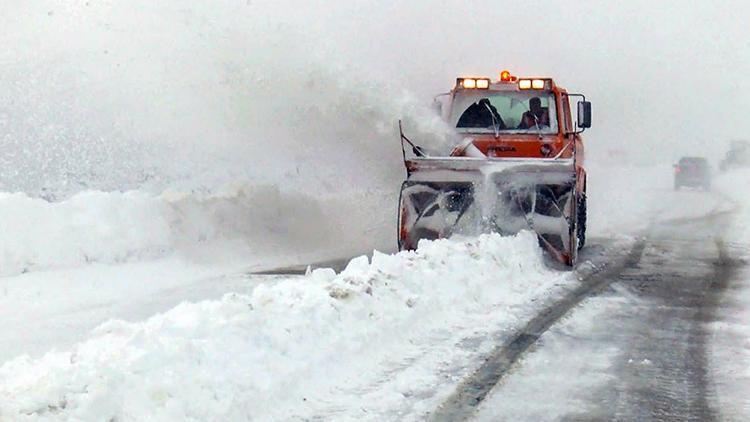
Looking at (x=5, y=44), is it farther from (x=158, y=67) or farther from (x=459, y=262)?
(x=459, y=262)

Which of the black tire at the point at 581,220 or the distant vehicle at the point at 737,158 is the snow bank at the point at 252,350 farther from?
the distant vehicle at the point at 737,158

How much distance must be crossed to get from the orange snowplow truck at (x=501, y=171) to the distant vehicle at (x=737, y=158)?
151 feet

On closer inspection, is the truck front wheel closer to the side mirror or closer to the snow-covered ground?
the side mirror

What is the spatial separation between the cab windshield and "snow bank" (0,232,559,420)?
193 inches

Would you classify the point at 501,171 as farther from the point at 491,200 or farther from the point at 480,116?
the point at 480,116

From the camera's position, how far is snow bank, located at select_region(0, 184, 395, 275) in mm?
10898

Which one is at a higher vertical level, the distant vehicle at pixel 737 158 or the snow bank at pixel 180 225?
the snow bank at pixel 180 225

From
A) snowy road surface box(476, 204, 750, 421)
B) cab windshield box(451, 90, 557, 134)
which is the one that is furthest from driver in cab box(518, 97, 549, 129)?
snowy road surface box(476, 204, 750, 421)

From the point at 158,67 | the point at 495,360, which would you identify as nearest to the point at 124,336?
the point at 495,360

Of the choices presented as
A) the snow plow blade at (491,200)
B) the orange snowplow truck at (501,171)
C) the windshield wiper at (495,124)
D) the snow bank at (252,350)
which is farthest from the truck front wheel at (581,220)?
the snow bank at (252,350)

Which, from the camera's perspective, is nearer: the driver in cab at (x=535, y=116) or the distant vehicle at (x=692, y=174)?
the driver in cab at (x=535, y=116)

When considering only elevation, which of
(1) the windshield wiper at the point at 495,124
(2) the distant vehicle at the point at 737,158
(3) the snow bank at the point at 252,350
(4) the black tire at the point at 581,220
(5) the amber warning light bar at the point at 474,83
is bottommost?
(2) the distant vehicle at the point at 737,158

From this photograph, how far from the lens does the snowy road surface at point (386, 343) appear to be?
4945mm

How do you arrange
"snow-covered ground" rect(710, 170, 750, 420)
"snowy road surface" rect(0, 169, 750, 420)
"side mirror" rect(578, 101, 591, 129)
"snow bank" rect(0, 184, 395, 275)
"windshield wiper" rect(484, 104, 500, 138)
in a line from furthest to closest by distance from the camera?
"windshield wiper" rect(484, 104, 500, 138) → "side mirror" rect(578, 101, 591, 129) → "snow bank" rect(0, 184, 395, 275) → "snow-covered ground" rect(710, 170, 750, 420) → "snowy road surface" rect(0, 169, 750, 420)
